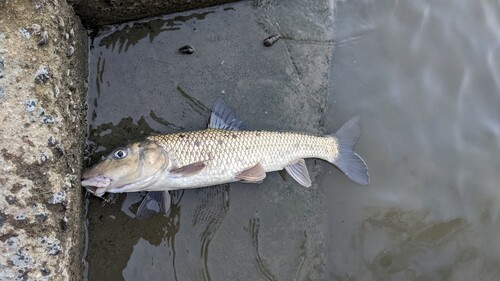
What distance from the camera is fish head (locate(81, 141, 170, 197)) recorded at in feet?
11.6

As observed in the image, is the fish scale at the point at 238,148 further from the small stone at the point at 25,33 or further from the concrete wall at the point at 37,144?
the small stone at the point at 25,33

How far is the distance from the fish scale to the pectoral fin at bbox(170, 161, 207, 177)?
0.12 feet

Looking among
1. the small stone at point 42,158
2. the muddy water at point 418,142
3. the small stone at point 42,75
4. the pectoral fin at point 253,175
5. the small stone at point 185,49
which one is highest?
the small stone at point 42,75

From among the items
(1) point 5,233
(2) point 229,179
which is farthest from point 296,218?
(1) point 5,233

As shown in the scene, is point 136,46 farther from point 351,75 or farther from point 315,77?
point 351,75

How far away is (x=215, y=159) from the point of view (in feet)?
12.4

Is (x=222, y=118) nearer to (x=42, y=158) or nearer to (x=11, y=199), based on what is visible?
(x=42, y=158)

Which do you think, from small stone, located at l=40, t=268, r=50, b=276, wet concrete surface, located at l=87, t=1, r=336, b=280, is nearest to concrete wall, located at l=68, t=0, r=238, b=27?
wet concrete surface, located at l=87, t=1, r=336, b=280

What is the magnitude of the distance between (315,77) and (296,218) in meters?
1.28

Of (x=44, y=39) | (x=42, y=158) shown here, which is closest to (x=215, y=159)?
(x=42, y=158)

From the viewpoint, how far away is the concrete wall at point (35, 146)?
9.62 ft

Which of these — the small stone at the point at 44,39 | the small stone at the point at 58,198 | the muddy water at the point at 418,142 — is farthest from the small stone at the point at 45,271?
the muddy water at the point at 418,142

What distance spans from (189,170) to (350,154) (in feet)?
4.71

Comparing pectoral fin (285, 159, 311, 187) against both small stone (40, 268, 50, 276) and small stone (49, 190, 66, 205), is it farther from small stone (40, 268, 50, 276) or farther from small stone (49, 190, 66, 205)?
small stone (40, 268, 50, 276)
